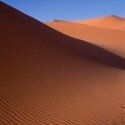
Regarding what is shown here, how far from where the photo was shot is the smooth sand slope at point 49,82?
8.82m

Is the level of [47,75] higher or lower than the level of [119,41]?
higher

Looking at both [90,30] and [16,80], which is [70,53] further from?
[90,30]

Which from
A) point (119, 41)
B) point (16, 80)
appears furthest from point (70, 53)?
point (119, 41)

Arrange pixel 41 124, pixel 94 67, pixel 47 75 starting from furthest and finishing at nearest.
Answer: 1. pixel 94 67
2. pixel 47 75
3. pixel 41 124

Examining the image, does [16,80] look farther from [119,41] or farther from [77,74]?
[119,41]

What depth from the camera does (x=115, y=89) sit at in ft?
41.1

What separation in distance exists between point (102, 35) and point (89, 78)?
73.9ft

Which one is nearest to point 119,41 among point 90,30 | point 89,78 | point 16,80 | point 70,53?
point 90,30

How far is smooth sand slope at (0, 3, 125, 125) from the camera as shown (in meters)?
8.82

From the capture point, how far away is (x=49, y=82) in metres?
11.4

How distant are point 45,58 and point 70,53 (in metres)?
2.77

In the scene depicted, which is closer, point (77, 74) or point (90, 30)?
point (77, 74)

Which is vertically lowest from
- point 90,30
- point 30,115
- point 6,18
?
point 90,30

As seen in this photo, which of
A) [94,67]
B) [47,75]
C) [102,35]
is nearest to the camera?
[47,75]
